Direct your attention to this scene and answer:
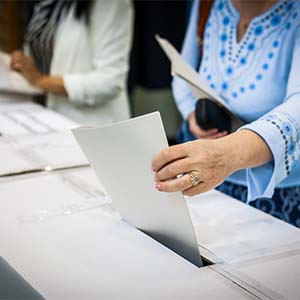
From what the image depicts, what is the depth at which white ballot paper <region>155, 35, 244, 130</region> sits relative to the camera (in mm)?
1150

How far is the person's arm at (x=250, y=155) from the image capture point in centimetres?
82

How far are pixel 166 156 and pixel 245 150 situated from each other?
0.53ft

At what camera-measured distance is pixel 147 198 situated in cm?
87

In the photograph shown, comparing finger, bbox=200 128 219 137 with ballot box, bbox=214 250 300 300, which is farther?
finger, bbox=200 128 219 137

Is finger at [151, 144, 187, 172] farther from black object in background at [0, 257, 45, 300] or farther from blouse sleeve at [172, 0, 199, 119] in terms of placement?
blouse sleeve at [172, 0, 199, 119]

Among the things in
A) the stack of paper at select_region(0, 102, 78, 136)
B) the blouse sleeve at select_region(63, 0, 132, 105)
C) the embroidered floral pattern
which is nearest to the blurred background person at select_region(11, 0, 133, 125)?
the blouse sleeve at select_region(63, 0, 132, 105)

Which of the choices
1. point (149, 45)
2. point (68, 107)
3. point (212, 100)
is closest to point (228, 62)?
point (212, 100)

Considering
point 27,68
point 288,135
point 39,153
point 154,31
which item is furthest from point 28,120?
point 154,31

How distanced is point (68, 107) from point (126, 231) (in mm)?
1233

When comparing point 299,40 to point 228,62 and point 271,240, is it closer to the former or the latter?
point 228,62

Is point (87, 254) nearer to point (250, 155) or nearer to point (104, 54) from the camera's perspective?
point (250, 155)

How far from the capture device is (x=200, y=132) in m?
1.38

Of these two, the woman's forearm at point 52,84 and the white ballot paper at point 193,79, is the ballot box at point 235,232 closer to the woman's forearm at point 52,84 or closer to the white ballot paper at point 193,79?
the white ballot paper at point 193,79

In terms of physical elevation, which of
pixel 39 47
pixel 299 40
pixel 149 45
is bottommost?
pixel 149 45
